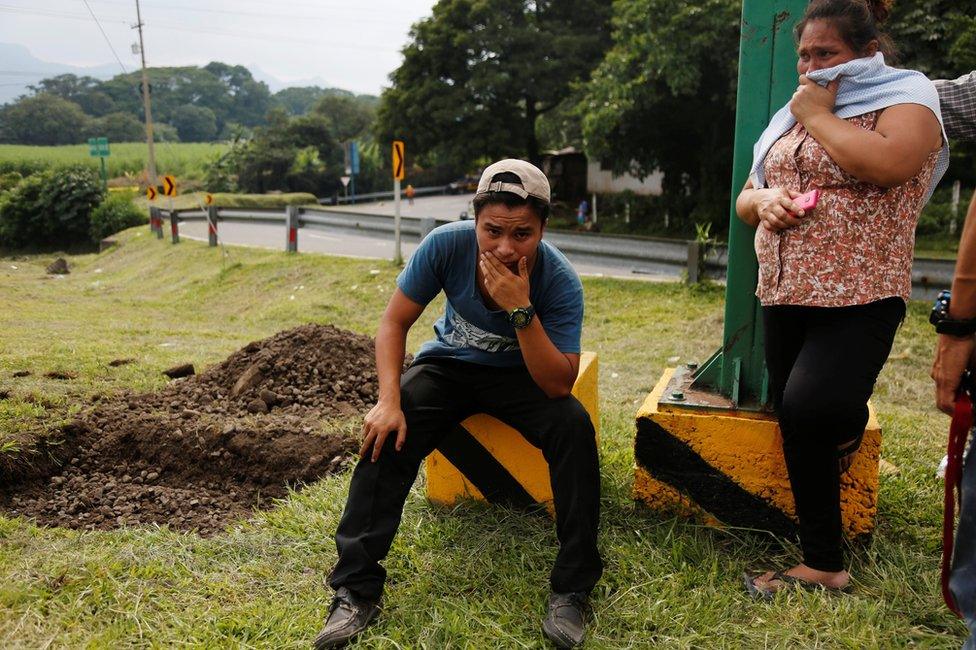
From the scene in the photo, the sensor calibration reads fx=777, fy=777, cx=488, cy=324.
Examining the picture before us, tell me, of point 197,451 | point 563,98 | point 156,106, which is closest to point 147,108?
point 563,98

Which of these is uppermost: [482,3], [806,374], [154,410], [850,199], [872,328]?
[482,3]

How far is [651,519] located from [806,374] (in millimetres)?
990

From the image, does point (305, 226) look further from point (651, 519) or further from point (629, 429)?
point (651, 519)

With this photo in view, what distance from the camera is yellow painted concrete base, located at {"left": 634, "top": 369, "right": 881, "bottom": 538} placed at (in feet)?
9.11

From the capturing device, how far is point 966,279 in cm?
180

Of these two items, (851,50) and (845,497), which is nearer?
(851,50)

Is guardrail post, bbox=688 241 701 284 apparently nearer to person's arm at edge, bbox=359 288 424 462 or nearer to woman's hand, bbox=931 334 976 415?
person's arm at edge, bbox=359 288 424 462

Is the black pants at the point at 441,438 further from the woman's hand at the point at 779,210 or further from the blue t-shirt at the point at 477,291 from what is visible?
the woman's hand at the point at 779,210

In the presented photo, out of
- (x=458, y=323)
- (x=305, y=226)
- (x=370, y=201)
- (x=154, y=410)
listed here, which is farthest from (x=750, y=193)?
(x=370, y=201)

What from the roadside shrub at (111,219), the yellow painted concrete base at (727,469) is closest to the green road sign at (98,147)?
the roadside shrub at (111,219)

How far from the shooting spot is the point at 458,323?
2945mm

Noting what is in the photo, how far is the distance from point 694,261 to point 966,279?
661cm

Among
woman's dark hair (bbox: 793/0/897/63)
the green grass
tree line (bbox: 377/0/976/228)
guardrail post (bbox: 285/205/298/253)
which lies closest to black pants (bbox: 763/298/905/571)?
woman's dark hair (bbox: 793/0/897/63)

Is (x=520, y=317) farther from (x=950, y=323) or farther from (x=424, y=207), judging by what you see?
(x=424, y=207)
